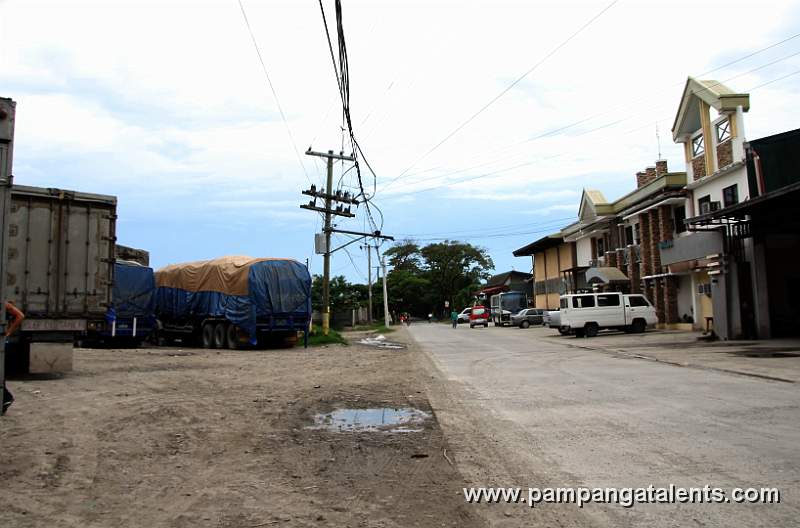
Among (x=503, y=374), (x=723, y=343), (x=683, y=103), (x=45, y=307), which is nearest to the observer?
(x=45, y=307)

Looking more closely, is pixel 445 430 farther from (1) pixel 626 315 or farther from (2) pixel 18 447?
(1) pixel 626 315

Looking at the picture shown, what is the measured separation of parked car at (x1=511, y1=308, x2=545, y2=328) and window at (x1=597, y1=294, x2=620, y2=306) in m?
17.1

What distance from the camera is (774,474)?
18.7ft

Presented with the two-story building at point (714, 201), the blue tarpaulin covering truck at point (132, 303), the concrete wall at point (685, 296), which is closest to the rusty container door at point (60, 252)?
the blue tarpaulin covering truck at point (132, 303)

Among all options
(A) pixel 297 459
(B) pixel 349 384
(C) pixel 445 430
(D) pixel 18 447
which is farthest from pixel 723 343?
(D) pixel 18 447

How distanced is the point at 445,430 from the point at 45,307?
341 inches

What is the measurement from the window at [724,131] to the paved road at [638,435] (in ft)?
52.9

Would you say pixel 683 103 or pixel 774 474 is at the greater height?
pixel 683 103

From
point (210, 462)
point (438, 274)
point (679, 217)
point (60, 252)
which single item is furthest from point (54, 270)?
point (438, 274)

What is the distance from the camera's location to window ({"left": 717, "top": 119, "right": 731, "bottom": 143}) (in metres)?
26.6

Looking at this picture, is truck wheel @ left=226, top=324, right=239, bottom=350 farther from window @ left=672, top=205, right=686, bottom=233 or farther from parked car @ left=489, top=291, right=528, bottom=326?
parked car @ left=489, top=291, right=528, bottom=326

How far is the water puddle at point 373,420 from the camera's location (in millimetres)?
8344

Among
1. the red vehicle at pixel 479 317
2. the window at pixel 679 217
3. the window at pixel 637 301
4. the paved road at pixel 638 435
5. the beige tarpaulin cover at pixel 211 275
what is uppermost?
the window at pixel 679 217

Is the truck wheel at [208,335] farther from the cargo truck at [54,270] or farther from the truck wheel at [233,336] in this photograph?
the cargo truck at [54,270]
